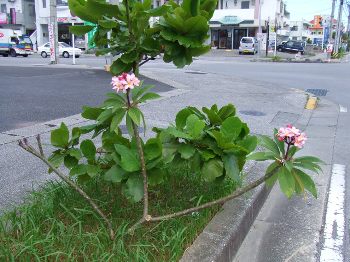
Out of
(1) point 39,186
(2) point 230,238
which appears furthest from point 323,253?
(1) point 39,186

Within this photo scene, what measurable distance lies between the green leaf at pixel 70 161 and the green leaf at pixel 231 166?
3.60 ft

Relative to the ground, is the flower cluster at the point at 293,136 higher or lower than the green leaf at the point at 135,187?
higher

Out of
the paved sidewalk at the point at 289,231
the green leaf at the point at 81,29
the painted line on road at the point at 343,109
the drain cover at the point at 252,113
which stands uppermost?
the green leaf at the point at 81,29

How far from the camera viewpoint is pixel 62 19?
52.2 m

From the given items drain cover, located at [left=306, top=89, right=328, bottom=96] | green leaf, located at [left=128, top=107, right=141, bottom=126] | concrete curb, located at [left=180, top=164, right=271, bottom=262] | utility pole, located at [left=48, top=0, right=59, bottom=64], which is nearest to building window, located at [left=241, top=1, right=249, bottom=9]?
utility pole, located at [left=48, top=0, right=59, bottom=64]

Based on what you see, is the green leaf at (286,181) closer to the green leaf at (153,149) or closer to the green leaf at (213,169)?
the green leaf at (213,169)

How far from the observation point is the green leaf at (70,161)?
10.1 ft

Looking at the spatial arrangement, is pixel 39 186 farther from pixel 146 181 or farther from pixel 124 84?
pixel 124 84

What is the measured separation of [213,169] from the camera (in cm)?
300

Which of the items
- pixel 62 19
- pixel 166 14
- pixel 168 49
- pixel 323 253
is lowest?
pixel 323 253

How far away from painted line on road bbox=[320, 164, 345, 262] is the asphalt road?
505 centimetres

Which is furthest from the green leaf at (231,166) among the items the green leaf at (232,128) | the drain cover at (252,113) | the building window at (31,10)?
the building window at (31,10)

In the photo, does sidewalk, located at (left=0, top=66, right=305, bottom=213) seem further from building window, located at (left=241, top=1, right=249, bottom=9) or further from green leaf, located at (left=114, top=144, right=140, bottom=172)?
building window, located at (left=241, top=1, right=249, bottom=9)

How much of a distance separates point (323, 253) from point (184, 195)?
49.3 inches
